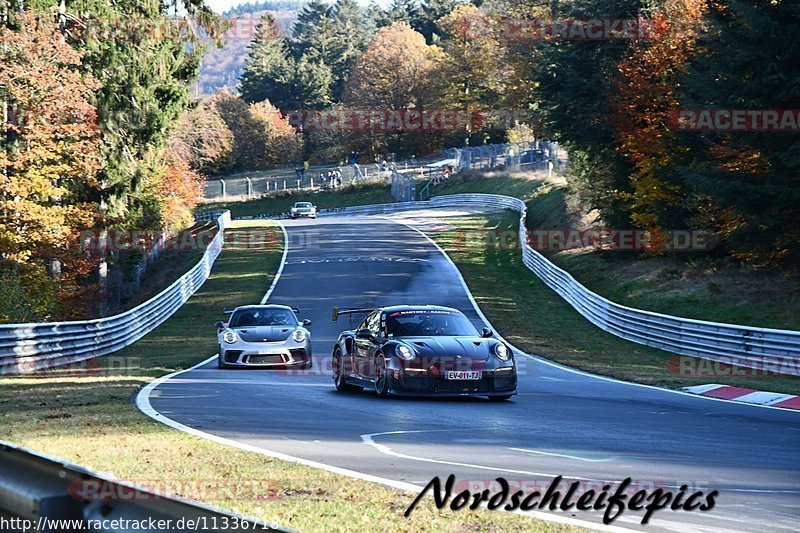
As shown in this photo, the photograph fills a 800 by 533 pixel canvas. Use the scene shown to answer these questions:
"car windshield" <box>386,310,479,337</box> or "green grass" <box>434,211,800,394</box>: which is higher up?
"car windshield" <box>386,310,479,337</box>

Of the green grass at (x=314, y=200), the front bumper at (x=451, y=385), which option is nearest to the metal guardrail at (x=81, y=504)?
the front bumper at (x=451, y=385)

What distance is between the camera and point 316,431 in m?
11.8

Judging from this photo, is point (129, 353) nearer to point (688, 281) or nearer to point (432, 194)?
point (688, 281)

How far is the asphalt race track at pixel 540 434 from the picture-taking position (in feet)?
27.9

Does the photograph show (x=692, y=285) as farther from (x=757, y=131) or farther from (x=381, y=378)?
(x=381, y=378)

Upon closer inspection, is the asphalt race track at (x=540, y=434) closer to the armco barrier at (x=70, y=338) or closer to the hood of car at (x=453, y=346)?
the hood of car at (x=453, y=346)

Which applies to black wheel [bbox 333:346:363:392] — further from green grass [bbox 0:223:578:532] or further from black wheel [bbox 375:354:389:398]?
green grass [bbox 0:223:578:532]

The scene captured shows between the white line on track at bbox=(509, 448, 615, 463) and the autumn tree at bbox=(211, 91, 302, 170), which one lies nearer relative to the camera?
the white line on track at bbox=(509, 448, 615, 463)

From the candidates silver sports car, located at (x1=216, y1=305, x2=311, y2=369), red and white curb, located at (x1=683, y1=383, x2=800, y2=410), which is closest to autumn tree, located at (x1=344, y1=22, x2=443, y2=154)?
silver sports car, located at (x1=216, y1=305, x2=311, y2=369)

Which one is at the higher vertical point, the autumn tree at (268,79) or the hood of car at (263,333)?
the autumn tree at (268,79)

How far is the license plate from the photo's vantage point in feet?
49.3

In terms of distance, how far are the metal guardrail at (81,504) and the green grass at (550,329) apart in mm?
14654

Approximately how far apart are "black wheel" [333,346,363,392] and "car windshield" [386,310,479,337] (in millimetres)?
1276

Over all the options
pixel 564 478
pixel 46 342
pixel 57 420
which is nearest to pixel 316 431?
pixel 57 420
